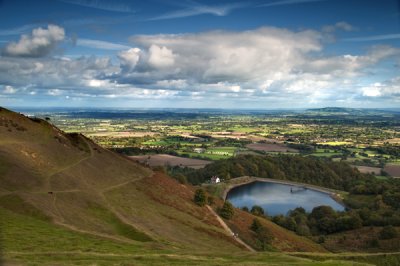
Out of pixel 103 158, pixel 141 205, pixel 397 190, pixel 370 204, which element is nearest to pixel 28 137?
pixel 103 158

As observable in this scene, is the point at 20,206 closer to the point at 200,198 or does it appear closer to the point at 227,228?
the point at 227,228

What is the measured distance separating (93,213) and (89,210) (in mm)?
1355

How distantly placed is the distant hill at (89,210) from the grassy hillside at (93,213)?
0.51 ft

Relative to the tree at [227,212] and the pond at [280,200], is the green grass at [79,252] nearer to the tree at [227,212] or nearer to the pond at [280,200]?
the tree at [227,212]

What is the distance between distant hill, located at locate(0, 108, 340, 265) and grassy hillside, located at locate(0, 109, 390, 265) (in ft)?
0.51

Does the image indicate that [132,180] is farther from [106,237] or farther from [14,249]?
[14,249]

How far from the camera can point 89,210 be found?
75688 millimetres

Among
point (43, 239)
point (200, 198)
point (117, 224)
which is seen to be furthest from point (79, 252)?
point (200, 198)

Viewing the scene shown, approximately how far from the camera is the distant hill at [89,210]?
171ft

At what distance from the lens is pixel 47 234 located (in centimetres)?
5681

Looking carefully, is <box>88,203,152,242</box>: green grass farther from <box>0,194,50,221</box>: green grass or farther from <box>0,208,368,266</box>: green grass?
<box>0,194,50,221</box>: green grass

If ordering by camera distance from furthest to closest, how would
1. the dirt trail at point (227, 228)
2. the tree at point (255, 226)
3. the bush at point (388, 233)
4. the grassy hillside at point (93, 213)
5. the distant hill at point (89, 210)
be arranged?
the bush at point (388, 233)
the tree at point (255, 226)
the dirt trail at point (227, 228)
the distant hill at point (89, 210)
the grassy hillside at point (93, 213)

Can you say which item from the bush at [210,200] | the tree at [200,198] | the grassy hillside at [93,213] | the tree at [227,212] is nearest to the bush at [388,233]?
the grassy hillside at [93,213]

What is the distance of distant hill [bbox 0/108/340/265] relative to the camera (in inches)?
2055
